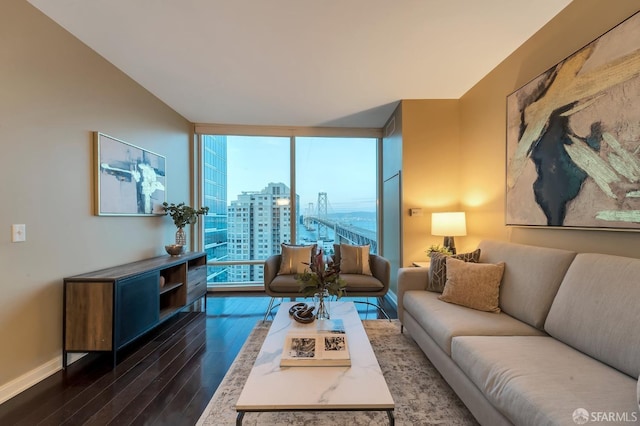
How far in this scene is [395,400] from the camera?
1.67m

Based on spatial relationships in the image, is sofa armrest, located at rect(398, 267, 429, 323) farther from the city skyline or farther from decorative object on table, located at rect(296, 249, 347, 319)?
the city skyline

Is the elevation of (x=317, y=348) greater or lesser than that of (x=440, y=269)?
lesser

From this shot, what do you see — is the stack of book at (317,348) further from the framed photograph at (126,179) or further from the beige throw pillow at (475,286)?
the framed photograph at (126,179)

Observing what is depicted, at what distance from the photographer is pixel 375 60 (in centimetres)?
246

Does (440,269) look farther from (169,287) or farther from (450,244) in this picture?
(169,287)

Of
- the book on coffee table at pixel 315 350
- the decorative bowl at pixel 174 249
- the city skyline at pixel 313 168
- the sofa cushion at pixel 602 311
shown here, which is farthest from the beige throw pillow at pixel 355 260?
the decorative bowl at pixel 174 249

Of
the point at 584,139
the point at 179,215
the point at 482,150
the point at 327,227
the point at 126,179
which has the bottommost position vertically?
the point at 327,227

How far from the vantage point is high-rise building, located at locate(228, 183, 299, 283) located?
433 cm

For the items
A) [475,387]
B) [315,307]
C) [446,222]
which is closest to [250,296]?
[315,307]

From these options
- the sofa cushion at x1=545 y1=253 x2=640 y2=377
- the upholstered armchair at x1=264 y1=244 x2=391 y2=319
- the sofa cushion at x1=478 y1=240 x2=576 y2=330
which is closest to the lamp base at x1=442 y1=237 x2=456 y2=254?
the upholstered armchair at x1=264 y1=244 x2=391 y2=319

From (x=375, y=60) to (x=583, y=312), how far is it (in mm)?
2413

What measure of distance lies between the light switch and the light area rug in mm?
1656

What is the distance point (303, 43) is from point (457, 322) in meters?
2.45

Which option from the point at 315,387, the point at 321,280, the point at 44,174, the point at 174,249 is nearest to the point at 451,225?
the point at 321,280
